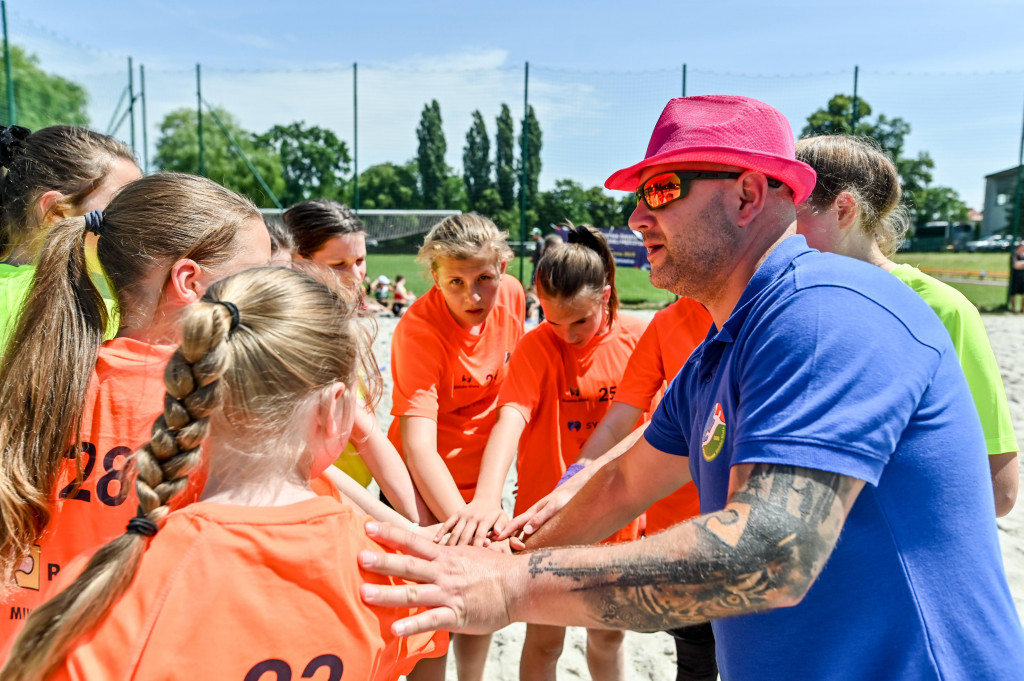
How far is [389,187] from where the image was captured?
2019cm

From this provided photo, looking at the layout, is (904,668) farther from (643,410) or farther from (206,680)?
(643,410)

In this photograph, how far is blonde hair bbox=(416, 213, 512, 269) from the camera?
3141 millimetres

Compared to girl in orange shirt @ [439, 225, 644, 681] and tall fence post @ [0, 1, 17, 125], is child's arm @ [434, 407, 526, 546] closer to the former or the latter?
girl in orange shirt @ [439, 225, 644, 681]

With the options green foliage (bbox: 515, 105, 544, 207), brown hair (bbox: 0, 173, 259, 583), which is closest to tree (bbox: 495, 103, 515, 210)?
green foliage (bbox: 515, 105, 544, 207)

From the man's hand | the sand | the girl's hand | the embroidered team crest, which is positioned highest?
the embroidered team crest

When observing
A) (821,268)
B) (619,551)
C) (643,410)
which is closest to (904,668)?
(619,551)

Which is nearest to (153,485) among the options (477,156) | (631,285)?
(477,156)

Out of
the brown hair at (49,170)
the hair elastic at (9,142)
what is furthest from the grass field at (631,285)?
the brown hair at (49,170)

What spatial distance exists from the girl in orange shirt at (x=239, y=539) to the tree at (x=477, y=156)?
15840mm

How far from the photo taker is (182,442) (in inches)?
49.8

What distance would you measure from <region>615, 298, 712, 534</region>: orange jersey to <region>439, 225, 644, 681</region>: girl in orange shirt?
20 centimetres

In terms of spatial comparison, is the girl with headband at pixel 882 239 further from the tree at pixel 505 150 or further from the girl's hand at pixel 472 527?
the tree at pixel 505 150

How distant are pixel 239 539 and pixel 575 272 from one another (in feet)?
6.87

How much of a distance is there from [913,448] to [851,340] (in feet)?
0.86
